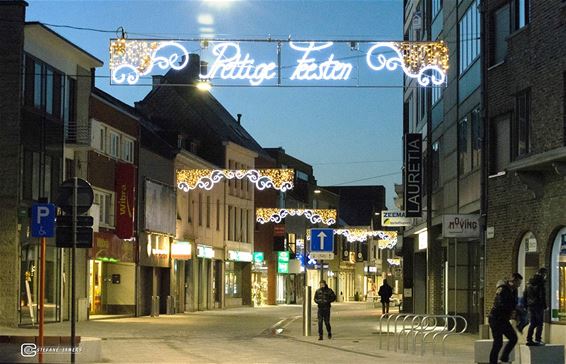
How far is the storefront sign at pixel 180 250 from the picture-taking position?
→ 50800mm

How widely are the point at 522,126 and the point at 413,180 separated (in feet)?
40.3

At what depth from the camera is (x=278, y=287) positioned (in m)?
75.8

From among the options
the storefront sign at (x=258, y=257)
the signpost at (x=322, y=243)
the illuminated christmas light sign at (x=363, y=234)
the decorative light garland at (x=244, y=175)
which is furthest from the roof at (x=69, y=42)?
the storefront sign at (x=258, y=257)

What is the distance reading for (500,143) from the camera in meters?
28.4

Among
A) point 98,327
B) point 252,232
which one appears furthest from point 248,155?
point 98,327

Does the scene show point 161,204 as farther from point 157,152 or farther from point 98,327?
point 98,327

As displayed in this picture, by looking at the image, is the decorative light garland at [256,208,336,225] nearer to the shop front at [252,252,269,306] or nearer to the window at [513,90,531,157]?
the shop front at [252,252,269,306]

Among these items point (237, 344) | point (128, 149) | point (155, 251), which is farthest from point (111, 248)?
point (237, 344)

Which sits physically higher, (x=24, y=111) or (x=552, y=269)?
(x=24, y=111)

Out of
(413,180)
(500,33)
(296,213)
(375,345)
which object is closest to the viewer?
(375,345)

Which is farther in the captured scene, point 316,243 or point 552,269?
point 316,243

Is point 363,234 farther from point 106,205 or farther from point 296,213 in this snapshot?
point 106,205

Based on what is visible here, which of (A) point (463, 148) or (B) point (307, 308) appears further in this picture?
(A) point (463, 148)

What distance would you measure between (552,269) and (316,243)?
755 cm
